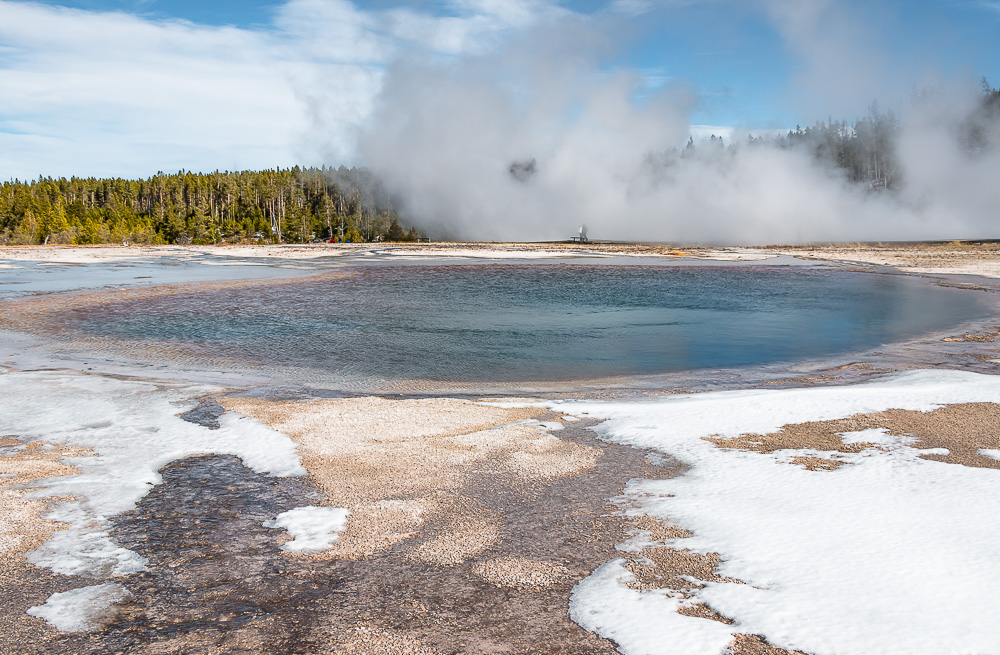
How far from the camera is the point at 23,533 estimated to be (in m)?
5.62

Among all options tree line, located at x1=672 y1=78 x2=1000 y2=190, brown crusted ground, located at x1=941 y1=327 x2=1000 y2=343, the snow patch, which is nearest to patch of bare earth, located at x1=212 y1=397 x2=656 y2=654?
the snow patch

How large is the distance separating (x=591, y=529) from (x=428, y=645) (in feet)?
6.49

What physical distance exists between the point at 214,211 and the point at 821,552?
128 metres

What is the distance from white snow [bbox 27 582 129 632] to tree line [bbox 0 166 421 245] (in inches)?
3673

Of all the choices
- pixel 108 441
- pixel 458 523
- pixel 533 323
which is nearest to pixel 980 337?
pixel 533 323

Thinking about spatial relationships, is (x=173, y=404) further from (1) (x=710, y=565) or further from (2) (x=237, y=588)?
(1) (x=710, y=565)

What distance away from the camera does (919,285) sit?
32.0 meters

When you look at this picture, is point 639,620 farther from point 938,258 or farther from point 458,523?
point 938,258

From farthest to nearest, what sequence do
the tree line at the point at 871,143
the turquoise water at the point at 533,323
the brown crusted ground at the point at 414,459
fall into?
the tree line at the point at 871,143
the turquoise water at the point at 533,323
the brown crusted ground at the point at 414,459

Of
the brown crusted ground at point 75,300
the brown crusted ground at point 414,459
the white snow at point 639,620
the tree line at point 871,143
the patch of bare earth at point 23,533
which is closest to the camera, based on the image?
the white snow at point 639,620

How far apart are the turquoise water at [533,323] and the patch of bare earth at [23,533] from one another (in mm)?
6219

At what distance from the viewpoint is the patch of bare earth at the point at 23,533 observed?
4352 millimetres

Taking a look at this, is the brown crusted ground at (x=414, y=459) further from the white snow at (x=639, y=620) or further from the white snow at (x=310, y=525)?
the white snow at (x=639, y=620)

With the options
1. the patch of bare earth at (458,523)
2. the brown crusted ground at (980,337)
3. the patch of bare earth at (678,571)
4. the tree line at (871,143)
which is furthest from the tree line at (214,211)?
the patch of bare earth at (678,571)
